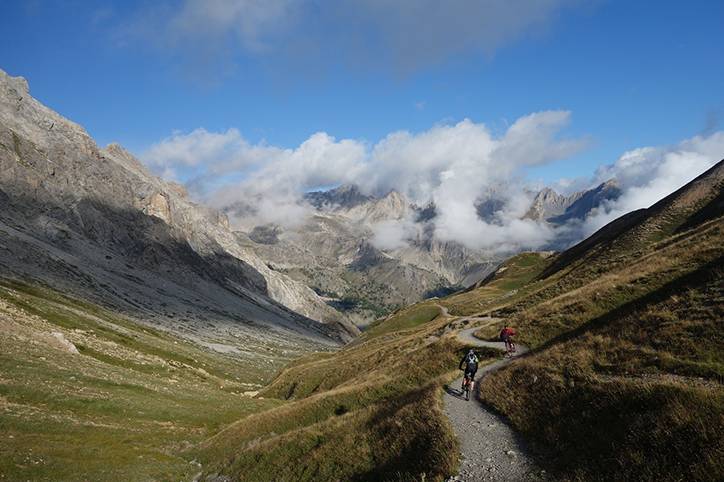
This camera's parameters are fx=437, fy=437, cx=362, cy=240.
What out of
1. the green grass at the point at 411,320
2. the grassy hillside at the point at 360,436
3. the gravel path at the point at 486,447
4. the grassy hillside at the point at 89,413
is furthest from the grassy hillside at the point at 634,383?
the green grass at the point at 411,320

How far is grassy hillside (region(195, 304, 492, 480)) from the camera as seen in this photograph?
1961 centimetres

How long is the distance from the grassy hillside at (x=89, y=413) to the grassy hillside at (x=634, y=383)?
85.6 ft

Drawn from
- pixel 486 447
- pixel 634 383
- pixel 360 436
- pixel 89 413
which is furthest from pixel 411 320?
pixel 634 383

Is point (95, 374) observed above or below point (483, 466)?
above

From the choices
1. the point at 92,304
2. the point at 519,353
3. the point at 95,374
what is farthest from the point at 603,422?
the point at 92,304

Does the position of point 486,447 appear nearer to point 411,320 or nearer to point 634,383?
point 634,383

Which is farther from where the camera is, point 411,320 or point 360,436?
point 411,320

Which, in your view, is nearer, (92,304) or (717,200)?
(717,200)

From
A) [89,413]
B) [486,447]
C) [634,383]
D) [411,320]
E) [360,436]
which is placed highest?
[89,413]

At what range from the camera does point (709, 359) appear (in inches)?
730

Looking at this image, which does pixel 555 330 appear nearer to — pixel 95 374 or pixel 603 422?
pixel 603 422

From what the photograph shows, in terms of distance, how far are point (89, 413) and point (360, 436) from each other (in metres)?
30.7

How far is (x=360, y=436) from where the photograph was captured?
24031 millimetres

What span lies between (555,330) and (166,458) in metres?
33.0
